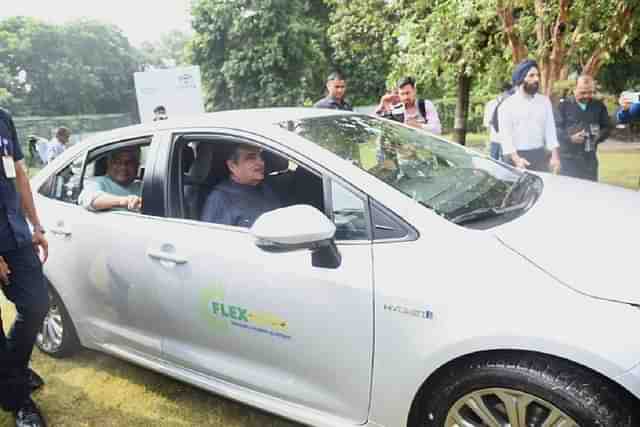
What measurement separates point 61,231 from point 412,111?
3399mm

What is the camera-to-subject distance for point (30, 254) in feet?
7.76

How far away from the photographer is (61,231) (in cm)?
279

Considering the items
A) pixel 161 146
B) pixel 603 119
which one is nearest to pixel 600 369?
pixel 161 146

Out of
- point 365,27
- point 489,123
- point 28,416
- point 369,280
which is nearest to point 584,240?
point 369,280

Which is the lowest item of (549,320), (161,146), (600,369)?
(600,369)

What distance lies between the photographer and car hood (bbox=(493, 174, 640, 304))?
152 centimetres

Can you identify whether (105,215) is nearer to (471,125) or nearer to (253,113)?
(253,113)

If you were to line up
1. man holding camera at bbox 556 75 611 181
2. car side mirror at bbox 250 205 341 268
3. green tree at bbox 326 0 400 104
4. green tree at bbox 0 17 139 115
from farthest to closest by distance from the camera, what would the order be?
1. green tree at bbox 0 17 139 115
2. green tree at bbox 326 0 400 104
3. man holding camera at bbox 556 75 611 181
4. car side mirror at bbox 250 205 341 268

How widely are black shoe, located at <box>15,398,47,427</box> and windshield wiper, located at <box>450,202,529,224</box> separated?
7.42 ft

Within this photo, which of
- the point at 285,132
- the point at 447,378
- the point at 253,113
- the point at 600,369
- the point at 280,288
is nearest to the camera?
the point at 600,369

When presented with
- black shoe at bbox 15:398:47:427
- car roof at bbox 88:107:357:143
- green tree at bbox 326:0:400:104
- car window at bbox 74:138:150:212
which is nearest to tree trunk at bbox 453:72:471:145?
green tree at bbox 326:0:400:104

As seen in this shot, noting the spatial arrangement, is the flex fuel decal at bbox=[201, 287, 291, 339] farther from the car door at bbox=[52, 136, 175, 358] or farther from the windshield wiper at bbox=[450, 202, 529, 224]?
the windshield wiper at bbox=[450, 202, 529, 224]

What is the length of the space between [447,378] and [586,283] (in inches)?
21.4

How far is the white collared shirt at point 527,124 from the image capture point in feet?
13.8
